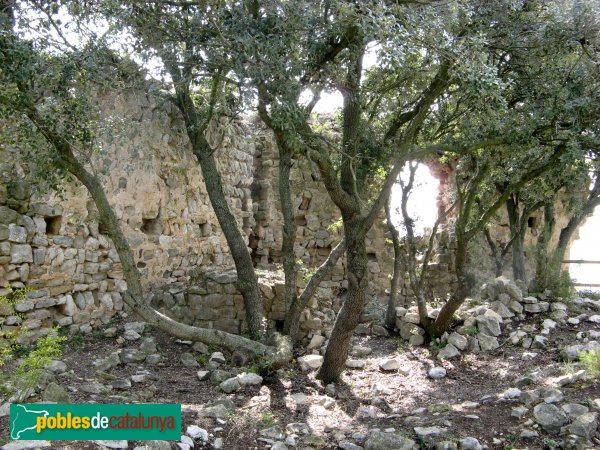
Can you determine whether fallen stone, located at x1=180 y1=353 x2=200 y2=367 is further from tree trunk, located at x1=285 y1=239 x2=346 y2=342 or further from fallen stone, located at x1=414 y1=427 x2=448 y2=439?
fallen stone, located at x1=414 y1=427 x2=448 y2=439

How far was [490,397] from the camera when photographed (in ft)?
16.3

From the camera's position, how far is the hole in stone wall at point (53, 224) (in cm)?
615

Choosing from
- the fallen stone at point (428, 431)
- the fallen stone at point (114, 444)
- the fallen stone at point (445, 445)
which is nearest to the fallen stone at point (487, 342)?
Answer: the fallen stone at point (428, 431)

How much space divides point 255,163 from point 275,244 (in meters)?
1.77

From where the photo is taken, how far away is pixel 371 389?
575 centimetres

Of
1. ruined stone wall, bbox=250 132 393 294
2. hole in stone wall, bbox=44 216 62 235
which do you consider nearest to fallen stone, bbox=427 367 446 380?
A: hole in stone wall, bbox=44 216 62 235

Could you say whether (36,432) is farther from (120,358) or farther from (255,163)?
(255,163)

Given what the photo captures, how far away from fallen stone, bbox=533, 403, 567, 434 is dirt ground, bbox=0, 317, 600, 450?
0.46 ft

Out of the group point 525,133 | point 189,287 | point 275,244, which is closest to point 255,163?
point 275,244

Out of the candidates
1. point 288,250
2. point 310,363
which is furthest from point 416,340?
point 288,250

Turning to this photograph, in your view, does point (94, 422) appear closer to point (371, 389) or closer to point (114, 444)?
point (114, 444)

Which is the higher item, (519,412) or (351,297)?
(351,297)

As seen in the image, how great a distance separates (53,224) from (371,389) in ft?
13.3

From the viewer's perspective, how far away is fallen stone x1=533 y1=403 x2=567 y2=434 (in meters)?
4.03
